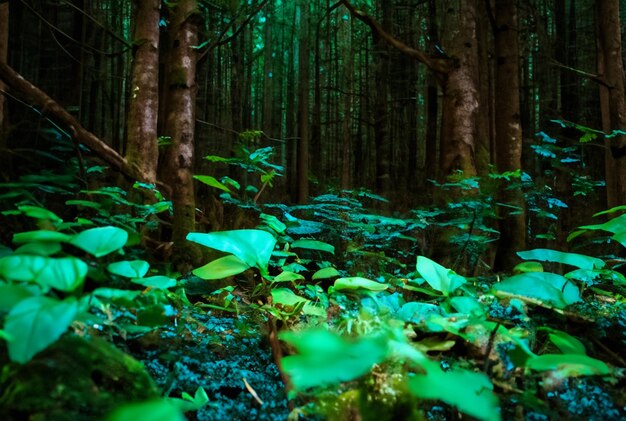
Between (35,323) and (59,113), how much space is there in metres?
2.76

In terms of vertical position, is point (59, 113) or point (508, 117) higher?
point (508, 117)

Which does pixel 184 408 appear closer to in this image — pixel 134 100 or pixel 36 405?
pixel 36 405

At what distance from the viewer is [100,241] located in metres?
1.17

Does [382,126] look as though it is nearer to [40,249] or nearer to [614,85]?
[614,85]

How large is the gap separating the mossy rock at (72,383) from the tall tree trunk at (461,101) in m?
3.90

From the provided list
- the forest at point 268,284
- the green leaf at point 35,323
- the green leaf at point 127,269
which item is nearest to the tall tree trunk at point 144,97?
the forest at point 268,284

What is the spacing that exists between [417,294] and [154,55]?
9.88 ft

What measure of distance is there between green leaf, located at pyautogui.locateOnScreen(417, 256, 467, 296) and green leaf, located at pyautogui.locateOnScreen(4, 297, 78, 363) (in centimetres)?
144

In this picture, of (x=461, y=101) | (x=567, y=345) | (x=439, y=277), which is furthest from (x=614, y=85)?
(x=567, y=345)

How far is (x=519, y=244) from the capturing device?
16.3 feet

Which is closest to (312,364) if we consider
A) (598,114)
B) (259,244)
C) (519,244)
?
(259,244)

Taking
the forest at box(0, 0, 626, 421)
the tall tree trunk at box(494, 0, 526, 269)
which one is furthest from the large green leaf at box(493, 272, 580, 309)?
the tall tree trunk at box(494, 0, 526, 269)

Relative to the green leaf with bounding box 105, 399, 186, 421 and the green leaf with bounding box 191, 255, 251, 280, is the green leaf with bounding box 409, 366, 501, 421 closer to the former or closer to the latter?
the green leaf with bounding box 105, 399, 186, 421

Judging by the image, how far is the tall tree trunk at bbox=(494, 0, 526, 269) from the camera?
501cm
